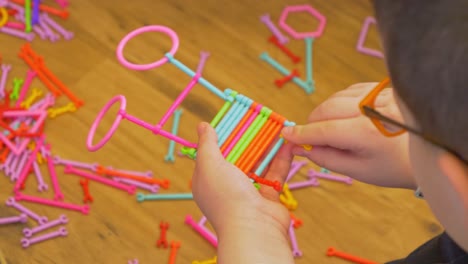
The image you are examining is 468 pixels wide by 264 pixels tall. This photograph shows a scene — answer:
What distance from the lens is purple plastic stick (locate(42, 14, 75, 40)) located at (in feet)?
4.01

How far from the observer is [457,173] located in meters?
0.44

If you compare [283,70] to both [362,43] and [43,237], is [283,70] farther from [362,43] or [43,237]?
[43,237]

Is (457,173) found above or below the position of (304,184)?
above

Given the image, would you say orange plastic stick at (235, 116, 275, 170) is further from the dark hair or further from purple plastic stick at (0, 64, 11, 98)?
purple plastic stick at (0, 64, 11, 98)

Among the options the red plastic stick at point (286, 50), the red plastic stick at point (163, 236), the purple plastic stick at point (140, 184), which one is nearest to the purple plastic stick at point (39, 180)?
the purple plastic stick at point (140, 184)

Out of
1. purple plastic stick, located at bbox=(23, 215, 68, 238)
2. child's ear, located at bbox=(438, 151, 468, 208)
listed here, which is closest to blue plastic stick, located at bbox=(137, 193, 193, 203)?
purple plastic stick, located at bbox=(23, 215, 68, 238)

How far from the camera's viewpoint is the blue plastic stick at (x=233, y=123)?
787mm

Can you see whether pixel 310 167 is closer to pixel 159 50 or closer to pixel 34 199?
pixel 159 50

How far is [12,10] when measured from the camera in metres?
1.25

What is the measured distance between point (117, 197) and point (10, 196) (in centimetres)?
20

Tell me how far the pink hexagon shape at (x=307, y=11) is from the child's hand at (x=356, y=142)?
1.71 feet

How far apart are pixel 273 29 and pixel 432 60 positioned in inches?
35.5

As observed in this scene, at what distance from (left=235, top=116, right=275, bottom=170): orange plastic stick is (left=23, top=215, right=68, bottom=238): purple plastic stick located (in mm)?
437

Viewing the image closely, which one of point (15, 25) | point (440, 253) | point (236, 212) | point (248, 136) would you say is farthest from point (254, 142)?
point (15, 25)
